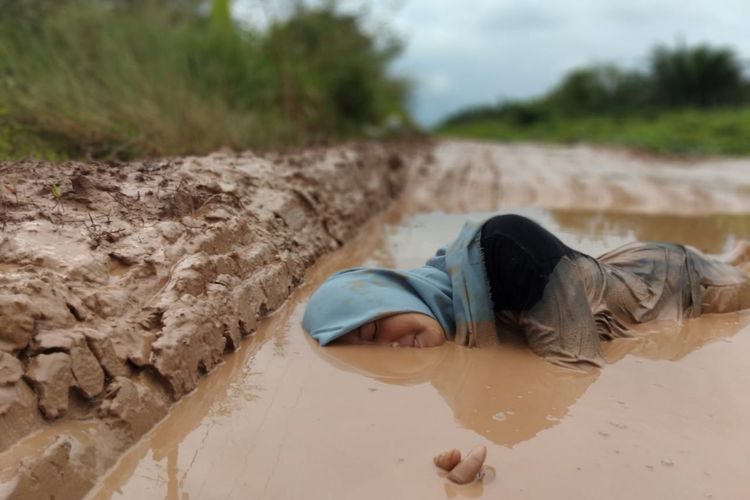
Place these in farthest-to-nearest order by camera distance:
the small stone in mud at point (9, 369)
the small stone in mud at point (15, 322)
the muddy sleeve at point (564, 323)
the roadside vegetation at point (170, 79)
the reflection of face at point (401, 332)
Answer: the roadside vegetation at point (170, 79)
the reflection of face at point (401, 332)
the muddy sleeve at point (564, 323)
the small stone in mud at point (15, 322)
the small stone in mud at point (9, 369)

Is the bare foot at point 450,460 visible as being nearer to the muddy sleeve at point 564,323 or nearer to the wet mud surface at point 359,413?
the wet mud surface at point 359,413

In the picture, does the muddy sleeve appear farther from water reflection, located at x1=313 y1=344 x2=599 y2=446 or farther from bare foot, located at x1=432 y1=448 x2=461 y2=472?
bare foot, located at x1=432 y1=448 x2=461 y2=472

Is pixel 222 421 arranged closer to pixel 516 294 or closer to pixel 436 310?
pixel 436 310

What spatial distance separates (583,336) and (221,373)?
1483mm

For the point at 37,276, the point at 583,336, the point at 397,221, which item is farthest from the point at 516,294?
the point at 397,221

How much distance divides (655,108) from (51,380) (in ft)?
96.2

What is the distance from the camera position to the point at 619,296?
3.15 m

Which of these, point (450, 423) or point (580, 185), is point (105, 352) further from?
point (580, 185)

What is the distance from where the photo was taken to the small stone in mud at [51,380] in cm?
200

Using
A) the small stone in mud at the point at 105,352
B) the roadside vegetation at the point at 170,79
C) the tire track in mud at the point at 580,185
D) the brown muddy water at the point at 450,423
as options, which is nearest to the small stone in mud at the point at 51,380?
the small stone in mud at the point at 105,352

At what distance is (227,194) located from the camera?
376 centimetres

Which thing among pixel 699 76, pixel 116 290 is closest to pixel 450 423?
pixel 116 290

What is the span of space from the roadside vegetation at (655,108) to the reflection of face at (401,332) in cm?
1304

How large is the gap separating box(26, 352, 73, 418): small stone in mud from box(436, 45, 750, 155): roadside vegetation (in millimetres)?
14371
